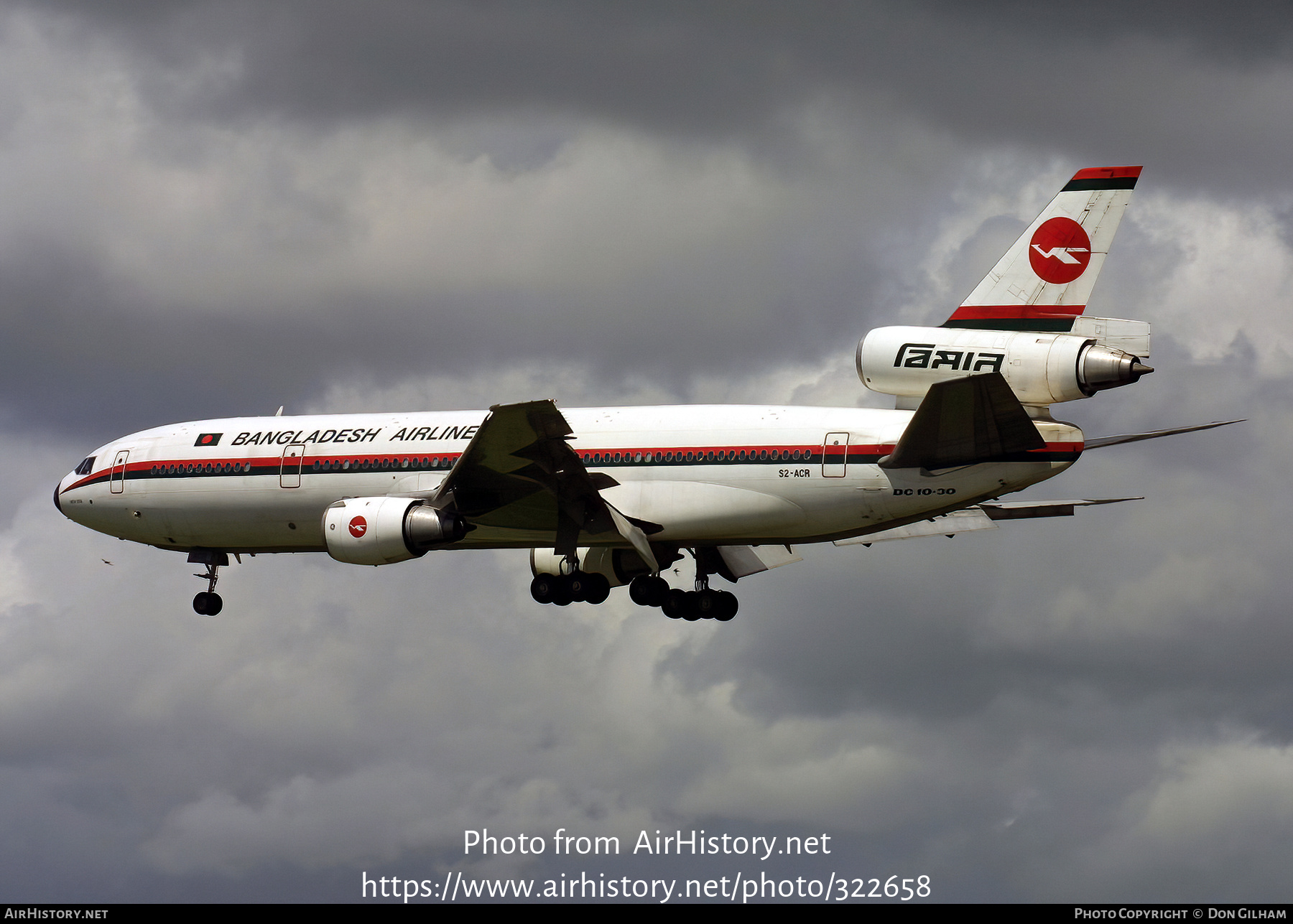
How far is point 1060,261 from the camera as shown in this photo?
3812 cm

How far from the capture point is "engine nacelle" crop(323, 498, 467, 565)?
41.2 meters

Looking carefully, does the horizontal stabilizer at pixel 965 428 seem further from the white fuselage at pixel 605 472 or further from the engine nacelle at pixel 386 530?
the engine nacelle at pixel 386 530

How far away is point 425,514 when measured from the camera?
136 ft

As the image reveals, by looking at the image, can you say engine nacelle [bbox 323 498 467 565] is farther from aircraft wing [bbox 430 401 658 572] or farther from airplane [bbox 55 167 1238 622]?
aircraft wing [bbox 430 401 658 572]

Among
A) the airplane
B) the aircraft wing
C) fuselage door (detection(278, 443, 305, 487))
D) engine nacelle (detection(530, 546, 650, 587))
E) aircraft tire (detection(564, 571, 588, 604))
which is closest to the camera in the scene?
the airplane

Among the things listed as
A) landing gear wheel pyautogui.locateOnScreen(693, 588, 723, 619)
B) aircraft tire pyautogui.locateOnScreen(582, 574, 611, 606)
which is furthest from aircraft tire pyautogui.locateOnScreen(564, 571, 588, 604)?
landing gear wheel pyautogui.locateOnScreen(693, 588, 723, 619)

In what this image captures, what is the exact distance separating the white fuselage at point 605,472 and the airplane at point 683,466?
56 mm

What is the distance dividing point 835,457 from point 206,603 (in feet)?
65.7

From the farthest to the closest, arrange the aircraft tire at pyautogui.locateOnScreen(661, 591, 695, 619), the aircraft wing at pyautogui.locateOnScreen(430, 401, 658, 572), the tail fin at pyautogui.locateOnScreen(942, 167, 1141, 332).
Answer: the aircraft tire at pyautogui.locateOnScreen(661, 591, 695, 619) → the aircraft wing at pyautogui.locateOnScreen(430, 401, 658, 572) → the tail fin at pyautogui.locateOnScreen(942, 167, 1141, 332)

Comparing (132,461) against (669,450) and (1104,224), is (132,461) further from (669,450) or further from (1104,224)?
(1104,224)

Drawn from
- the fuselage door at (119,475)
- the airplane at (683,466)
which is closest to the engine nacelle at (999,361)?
the airplane at (683,466)

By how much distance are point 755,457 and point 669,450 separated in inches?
97.3

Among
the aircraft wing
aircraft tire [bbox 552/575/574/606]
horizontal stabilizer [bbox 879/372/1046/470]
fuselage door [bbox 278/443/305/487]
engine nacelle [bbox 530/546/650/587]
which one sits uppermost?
fuselage door [bbox 278/443/305/487]

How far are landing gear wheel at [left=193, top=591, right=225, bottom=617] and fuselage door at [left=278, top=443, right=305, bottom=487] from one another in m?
5.46
